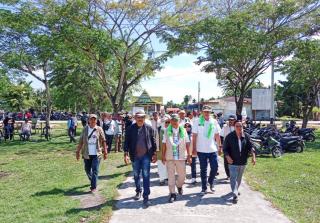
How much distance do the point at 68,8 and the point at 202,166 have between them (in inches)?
513

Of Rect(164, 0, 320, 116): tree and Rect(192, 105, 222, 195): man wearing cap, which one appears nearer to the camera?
Rect(192, 105, 222, 195): man wearing cap

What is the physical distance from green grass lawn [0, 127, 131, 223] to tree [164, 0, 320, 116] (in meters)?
8.23

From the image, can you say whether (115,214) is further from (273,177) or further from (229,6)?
(229,6)

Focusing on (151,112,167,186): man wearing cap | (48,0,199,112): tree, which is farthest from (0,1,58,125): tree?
(151,112,167,186): man wearing cap

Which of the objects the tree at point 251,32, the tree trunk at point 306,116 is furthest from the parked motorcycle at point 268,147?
the tree trunk at point 306,116

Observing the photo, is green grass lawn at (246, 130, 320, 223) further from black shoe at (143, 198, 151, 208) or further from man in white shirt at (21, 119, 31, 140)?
man in white shirt at (21, 119, 31, 140)

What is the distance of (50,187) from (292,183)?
564 centimetres

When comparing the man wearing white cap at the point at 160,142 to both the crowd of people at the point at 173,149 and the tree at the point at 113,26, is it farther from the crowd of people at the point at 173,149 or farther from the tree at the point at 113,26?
the tree at the point at 113,26

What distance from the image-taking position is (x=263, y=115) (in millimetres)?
66875

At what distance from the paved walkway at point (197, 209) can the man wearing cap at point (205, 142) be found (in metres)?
0.50

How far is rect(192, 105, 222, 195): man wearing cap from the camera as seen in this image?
329 inches

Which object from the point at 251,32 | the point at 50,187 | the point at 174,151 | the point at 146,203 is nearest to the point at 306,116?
the point at 251,32

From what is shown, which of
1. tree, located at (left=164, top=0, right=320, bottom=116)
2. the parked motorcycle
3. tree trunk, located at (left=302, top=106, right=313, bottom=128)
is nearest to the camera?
the parked motorcycle

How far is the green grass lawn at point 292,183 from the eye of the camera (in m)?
7.49
